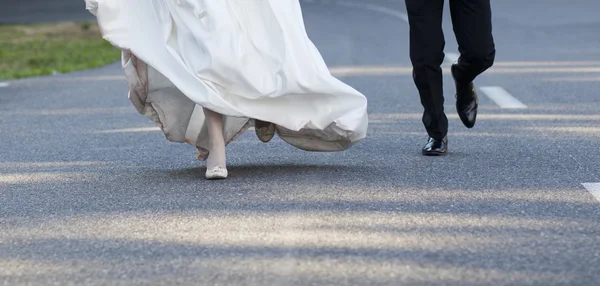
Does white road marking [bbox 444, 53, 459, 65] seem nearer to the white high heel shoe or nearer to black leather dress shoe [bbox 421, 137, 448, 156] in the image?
black leather dress shoe [bbox 421, 137, 448, 156]

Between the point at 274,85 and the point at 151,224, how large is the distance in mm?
1288

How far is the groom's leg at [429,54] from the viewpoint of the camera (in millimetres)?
6859

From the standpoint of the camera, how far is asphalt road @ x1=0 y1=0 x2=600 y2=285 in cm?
425

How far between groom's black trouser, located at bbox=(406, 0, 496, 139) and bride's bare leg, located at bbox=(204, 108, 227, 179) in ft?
4.15

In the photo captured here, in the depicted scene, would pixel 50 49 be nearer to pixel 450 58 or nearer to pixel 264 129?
pixel 450 58

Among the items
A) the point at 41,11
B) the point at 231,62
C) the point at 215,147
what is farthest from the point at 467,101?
the point at 41,11

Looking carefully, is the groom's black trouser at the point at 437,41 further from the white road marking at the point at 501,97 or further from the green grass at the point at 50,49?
the green grass at the point at 50,49

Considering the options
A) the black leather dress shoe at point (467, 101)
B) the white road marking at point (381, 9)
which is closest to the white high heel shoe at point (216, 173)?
the black leather dress shoe at point (467, 101)

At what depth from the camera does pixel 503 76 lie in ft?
39.3

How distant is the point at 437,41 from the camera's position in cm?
691

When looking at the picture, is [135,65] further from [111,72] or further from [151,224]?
[111,72]

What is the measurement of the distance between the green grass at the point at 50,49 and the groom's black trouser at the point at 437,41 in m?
8.26

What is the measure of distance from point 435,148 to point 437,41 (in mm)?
584

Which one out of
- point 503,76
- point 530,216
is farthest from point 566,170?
point 503,76
